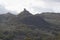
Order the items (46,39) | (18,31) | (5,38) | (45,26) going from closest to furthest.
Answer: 1. (5,38)
2. (46,39)
3. (18,31)
4. (45,26)

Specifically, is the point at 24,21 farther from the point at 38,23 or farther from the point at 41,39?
the point at 41,39

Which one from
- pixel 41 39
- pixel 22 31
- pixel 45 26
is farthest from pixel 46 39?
pixel 45 26

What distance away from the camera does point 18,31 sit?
14375cm

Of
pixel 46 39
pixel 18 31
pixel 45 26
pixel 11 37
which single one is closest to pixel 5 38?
pixel 11 37

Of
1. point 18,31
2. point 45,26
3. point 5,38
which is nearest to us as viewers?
point 5,38

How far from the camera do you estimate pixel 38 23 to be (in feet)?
650

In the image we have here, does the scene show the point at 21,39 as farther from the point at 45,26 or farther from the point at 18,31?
the point at 45,26

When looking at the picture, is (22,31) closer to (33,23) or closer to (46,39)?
(46,39)

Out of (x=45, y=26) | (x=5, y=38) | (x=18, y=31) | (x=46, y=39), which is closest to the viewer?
(x=5, y=38)

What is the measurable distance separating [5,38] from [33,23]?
8548cm

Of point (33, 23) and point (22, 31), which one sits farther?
point (33, 23)

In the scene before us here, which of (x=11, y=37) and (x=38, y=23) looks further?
(x=38, y=23)

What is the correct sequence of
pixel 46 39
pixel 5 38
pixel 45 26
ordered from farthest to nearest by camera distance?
pixel 45 26 < pixel 46 39 < pixel 5 38

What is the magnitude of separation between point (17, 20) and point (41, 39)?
77.3 meters
